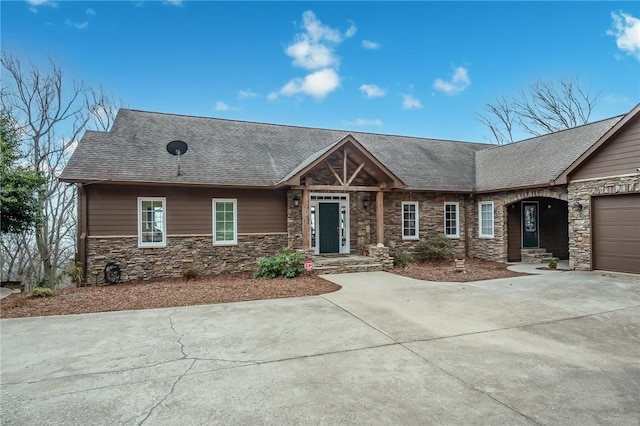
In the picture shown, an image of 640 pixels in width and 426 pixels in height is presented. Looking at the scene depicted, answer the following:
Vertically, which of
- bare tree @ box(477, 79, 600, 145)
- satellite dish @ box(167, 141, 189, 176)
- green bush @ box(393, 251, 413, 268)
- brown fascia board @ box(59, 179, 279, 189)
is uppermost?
bare tree @ box(477, 79, 600, 145)

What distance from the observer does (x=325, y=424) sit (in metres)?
2.94

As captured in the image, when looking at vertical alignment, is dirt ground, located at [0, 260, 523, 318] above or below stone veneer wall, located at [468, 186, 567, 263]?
below

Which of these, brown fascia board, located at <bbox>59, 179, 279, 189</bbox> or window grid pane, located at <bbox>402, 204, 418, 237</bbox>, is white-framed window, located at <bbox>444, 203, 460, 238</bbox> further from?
brown fascia board, located at <bbox>59, 179, 279, 189</bbox>

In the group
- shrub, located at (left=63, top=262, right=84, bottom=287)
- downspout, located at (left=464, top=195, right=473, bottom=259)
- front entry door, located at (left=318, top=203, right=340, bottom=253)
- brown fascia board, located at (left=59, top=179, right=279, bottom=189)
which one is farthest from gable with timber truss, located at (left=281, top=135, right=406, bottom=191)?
shrub, located at (left=63, top=262, right=84, bottom=287)

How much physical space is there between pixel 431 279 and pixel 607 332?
4.99 meters

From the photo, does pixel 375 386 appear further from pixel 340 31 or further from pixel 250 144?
pixel 340 31

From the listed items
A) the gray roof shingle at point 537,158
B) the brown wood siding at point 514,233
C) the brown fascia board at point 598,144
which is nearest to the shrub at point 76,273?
the gray roof shingle at point 537,158

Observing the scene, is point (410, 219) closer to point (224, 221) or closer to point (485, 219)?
point (485, 219)

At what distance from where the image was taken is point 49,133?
62.4 feet

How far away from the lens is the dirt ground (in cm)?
727

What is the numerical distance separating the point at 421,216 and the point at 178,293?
1008 centimetres

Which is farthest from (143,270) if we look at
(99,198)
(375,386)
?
(375,386)

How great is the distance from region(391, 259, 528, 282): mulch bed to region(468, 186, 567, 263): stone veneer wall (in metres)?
0.61

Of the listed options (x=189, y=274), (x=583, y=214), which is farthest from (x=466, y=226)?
(x=189, y=274)
